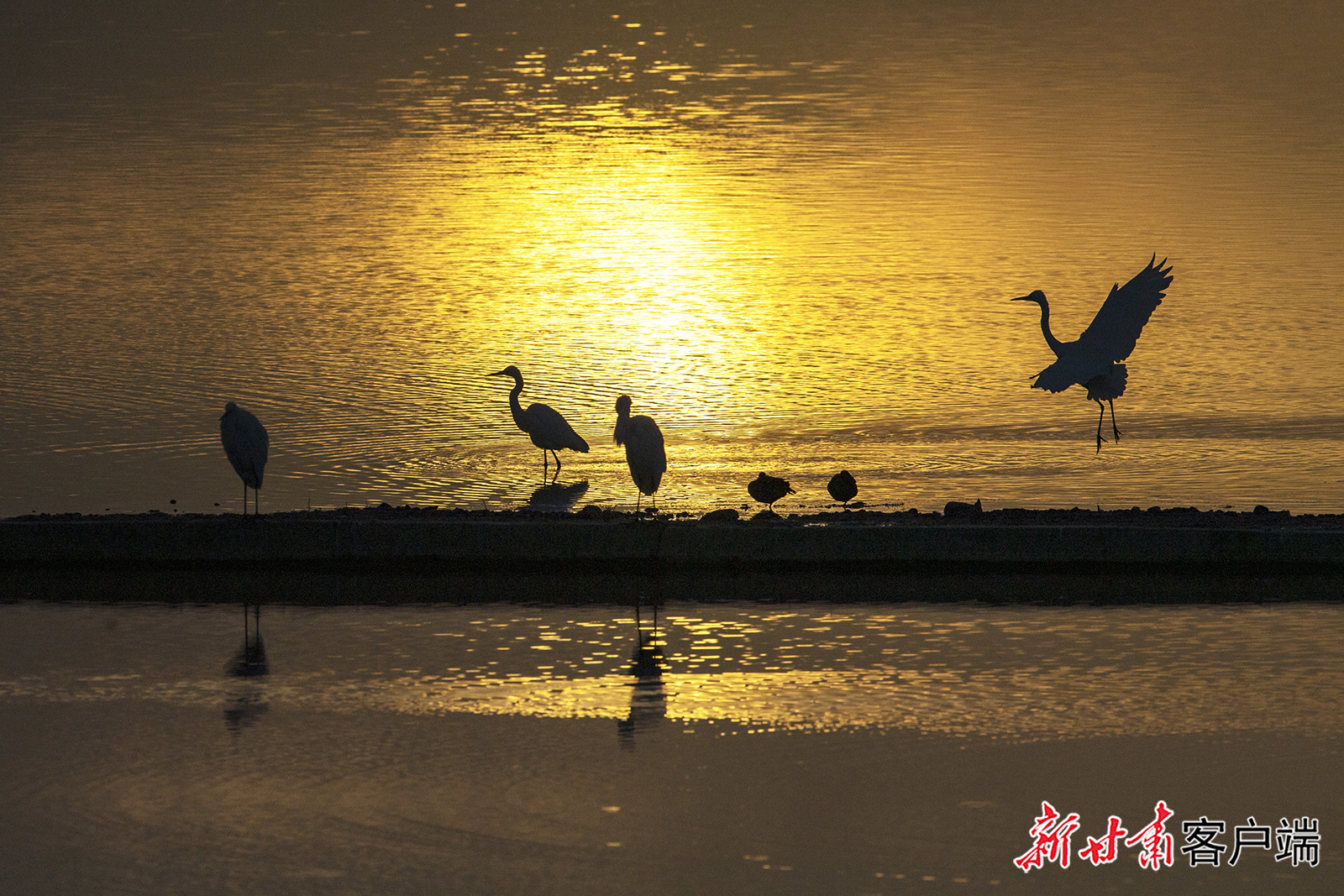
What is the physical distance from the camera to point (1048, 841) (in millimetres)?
6961

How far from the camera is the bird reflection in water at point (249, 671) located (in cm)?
851

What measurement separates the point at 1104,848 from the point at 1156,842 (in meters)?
0.19

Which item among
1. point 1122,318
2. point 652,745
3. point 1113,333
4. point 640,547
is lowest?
point 652,745

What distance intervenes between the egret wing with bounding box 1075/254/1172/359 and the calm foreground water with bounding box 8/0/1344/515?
82 cm

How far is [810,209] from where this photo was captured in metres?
25.7

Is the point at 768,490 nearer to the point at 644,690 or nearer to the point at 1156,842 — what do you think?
the point at 644,690

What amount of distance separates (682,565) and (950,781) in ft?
13.4

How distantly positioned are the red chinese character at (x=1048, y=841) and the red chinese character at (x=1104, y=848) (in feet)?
0.24

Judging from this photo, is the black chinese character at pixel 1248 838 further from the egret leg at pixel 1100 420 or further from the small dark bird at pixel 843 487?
the egret leg at pixel 1100 420

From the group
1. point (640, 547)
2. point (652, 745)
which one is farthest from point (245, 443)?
point (652, 745)

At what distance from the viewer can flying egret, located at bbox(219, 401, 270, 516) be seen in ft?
40.5

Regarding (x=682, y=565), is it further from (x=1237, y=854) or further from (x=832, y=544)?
(x=1237, y=854)

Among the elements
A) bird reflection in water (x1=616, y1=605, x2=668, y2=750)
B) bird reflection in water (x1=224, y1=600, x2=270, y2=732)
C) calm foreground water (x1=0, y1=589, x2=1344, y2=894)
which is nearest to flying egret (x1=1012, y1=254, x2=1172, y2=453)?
calm foreground water (x1=0, y1=589, x2=1344, y2=894)

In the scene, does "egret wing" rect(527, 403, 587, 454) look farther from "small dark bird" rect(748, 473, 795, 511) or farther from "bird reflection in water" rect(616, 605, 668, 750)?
"bird reflection in water" rect(616, 605, 668, 750)
